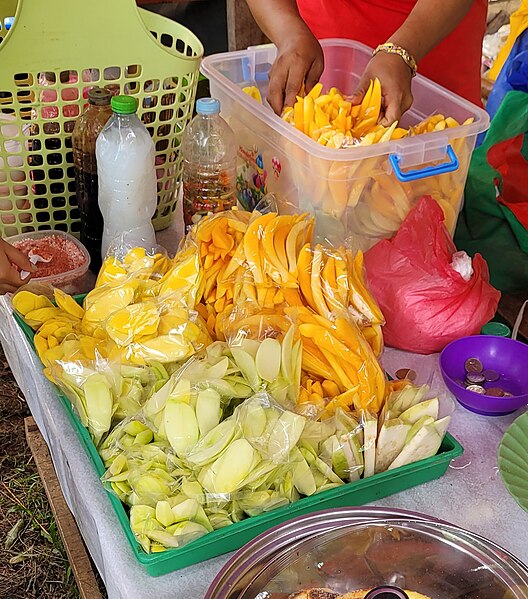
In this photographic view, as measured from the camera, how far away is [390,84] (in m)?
1.13

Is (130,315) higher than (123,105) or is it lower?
lower

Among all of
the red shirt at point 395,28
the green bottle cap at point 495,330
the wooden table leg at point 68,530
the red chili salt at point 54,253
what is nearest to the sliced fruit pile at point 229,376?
the red chili salt at point 54,253

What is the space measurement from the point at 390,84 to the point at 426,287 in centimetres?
32

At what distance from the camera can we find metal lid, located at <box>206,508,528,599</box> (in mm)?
641

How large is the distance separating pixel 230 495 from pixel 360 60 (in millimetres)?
981

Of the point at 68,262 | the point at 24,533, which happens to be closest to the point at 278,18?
the point at 68,262

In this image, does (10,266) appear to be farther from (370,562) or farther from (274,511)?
(370,562)

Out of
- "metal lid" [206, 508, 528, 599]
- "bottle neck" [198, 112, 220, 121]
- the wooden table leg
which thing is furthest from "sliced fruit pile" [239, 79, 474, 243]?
the wooden table leg

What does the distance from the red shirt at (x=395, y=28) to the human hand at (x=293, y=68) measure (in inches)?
10.4

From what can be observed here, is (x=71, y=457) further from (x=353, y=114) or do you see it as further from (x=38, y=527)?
(x=38, y=527)

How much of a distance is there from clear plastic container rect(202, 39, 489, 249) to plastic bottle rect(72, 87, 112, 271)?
0.72 feet

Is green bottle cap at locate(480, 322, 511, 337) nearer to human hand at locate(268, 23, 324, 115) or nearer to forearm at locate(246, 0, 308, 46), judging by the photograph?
human hand at locate(268, 23, 324, 115)

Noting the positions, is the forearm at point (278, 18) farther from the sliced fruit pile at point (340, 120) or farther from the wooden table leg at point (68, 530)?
the wooden table leg at point (68, 530)

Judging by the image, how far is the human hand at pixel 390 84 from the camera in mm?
1120
